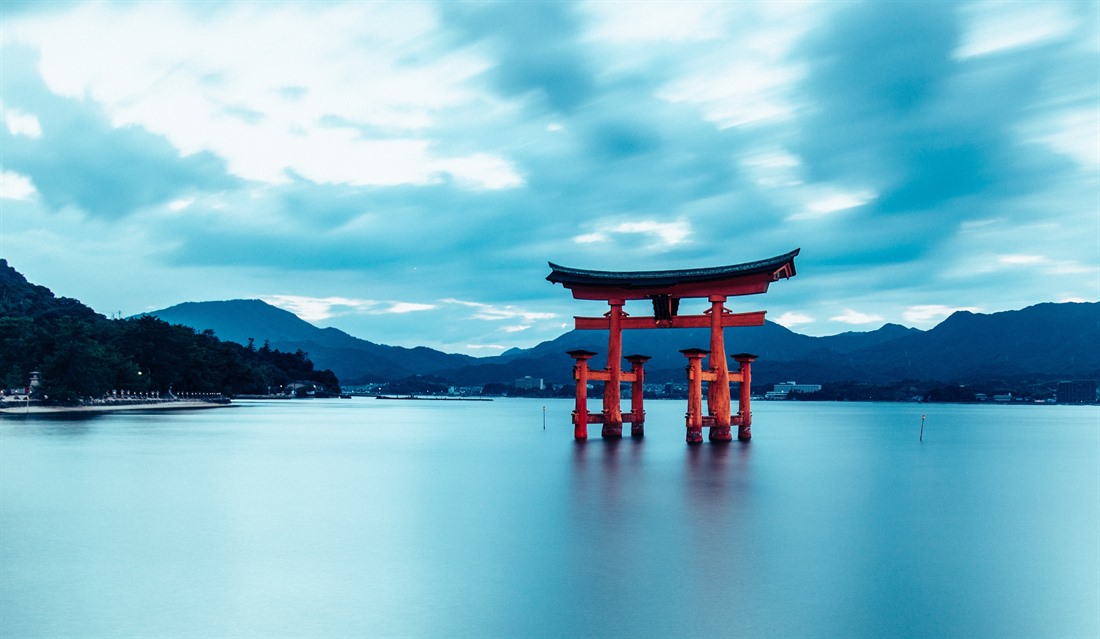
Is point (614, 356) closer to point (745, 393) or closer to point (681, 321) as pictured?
point (681, 321)

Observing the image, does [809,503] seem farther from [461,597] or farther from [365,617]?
[365,617]

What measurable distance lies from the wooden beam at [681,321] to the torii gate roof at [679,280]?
3.61 ft

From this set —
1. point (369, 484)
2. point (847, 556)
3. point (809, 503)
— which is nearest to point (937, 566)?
point (847, 556)

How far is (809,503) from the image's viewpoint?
1902cm

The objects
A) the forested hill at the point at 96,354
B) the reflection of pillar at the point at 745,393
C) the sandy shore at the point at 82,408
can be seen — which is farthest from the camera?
the forested hill at the point at 96,354

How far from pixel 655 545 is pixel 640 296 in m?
18.8

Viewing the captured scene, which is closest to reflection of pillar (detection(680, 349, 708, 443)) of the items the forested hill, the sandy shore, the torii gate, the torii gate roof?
the torii gate

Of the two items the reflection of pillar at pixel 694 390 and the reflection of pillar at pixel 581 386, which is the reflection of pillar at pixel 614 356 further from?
the reflection of pillar at pixel 694 390

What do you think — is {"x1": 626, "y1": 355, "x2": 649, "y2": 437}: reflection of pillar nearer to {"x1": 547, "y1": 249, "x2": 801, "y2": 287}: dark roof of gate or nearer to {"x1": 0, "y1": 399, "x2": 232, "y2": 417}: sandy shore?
{"x1": 547, "y1": 249, "x2": 801, "y2": 287}: dark roof of gate

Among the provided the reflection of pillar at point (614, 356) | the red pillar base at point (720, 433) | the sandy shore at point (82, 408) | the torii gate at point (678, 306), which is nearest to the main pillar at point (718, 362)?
the torii gate at point (678, 306)

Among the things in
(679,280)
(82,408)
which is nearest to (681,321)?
(679,280)

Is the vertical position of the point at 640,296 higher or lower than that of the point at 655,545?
higher

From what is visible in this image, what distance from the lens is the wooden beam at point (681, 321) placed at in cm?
3120

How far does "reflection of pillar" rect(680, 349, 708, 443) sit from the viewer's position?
2995cm
